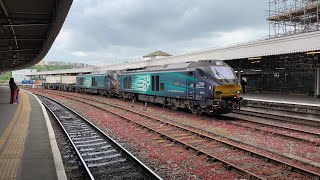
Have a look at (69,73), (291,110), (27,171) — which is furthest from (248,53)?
(69,73)

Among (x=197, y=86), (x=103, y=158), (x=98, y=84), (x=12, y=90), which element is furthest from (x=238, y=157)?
(x=98, y=84)

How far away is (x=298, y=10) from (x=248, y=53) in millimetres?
14215

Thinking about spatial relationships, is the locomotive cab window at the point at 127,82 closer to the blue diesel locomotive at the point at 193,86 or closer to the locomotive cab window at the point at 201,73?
the blue diesel locomotive at the point at 193,86

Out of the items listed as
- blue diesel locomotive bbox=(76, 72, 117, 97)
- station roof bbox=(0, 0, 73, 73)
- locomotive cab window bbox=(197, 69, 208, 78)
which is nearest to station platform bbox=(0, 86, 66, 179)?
station roof bbox=(0, 0, 73, 73)

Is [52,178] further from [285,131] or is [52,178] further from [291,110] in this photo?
[291,110]

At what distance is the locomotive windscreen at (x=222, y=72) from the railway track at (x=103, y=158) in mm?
6902

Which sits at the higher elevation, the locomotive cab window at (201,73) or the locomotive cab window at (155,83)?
the locomotive cab window at (201,73)

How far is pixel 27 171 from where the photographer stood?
24.1 feet

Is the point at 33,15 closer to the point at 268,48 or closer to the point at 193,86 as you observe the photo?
the point at 193,86

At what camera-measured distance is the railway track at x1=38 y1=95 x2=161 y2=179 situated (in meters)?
8.07

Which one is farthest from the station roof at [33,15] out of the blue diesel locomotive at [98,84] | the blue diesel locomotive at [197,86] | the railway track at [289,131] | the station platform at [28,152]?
the blue diesel locomotive at [98,84]

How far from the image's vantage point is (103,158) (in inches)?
381

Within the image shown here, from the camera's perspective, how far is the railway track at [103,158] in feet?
26.5

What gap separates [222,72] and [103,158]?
31.8ft
